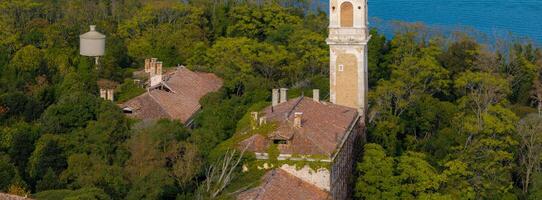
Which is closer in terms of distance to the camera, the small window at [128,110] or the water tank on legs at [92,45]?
the small window at [128,110]

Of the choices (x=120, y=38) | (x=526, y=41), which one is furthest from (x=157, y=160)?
(x=526, y=41)

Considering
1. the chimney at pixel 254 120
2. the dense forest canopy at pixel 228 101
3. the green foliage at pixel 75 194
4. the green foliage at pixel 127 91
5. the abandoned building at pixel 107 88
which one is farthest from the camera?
the green foliage at pixel 127 91

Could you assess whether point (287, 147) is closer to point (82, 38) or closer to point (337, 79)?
point (337, 79)

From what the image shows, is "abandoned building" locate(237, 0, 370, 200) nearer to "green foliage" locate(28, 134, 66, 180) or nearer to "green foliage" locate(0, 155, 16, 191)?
"green foliage" locate(28, 134, 66, 180)

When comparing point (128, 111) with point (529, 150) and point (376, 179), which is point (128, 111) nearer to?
point (376, 179)

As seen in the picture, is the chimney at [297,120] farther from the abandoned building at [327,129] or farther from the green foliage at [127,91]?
the green foliage at [127,91]

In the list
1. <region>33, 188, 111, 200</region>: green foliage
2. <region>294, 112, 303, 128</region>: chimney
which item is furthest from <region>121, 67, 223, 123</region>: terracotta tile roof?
<region>33, 188, 111, 200</region>: green foliage

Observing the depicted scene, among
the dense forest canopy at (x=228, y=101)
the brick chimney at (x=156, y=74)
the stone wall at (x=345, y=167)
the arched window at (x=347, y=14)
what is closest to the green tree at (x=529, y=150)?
the dense forest canopy at (x=228, y=101)

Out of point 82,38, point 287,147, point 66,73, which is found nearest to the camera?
point 287,147
